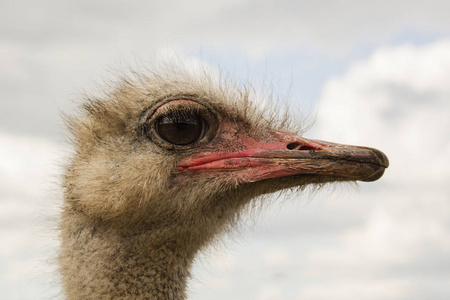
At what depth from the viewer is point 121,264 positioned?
4.34 m

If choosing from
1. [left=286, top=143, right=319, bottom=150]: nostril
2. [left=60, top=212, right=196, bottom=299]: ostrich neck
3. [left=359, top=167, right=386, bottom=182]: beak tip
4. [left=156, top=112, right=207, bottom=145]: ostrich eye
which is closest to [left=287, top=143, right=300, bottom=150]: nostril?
[left=286, top=143, right=319, bottom=150]: nostril

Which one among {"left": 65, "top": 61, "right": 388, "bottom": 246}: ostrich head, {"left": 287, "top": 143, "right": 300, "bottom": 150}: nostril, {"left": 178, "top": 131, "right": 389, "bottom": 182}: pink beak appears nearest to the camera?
{"left": 178, "top": 131, "right": 389, "bottom": 182}: pink beak

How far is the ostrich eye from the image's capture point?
14.1 ft

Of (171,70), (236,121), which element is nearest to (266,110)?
(236,121)

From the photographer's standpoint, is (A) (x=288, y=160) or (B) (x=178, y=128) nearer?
(A) (x=288, y=160)

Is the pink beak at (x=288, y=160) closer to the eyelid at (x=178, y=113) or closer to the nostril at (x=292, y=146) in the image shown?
the nostril at (x=292, y=146)

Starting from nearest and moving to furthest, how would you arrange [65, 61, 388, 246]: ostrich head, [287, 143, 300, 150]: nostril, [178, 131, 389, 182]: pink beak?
[178, 131, 389, 182]: pink beak → [65, 61, 388, 246]: ostrich head → [287, 143, 300, 150]: nostril

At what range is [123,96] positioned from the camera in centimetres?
457

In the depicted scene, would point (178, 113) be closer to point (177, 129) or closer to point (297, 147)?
point (177, 129)

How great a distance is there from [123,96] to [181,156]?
2.05ft

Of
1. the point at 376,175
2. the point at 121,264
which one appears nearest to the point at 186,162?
the point at 121,264

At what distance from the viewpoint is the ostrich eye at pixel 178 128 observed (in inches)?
169

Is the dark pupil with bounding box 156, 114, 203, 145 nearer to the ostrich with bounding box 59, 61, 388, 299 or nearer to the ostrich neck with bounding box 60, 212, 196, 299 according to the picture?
the ostrich with bounding box 59, 61, 388, 299

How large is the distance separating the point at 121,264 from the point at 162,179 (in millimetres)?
593
